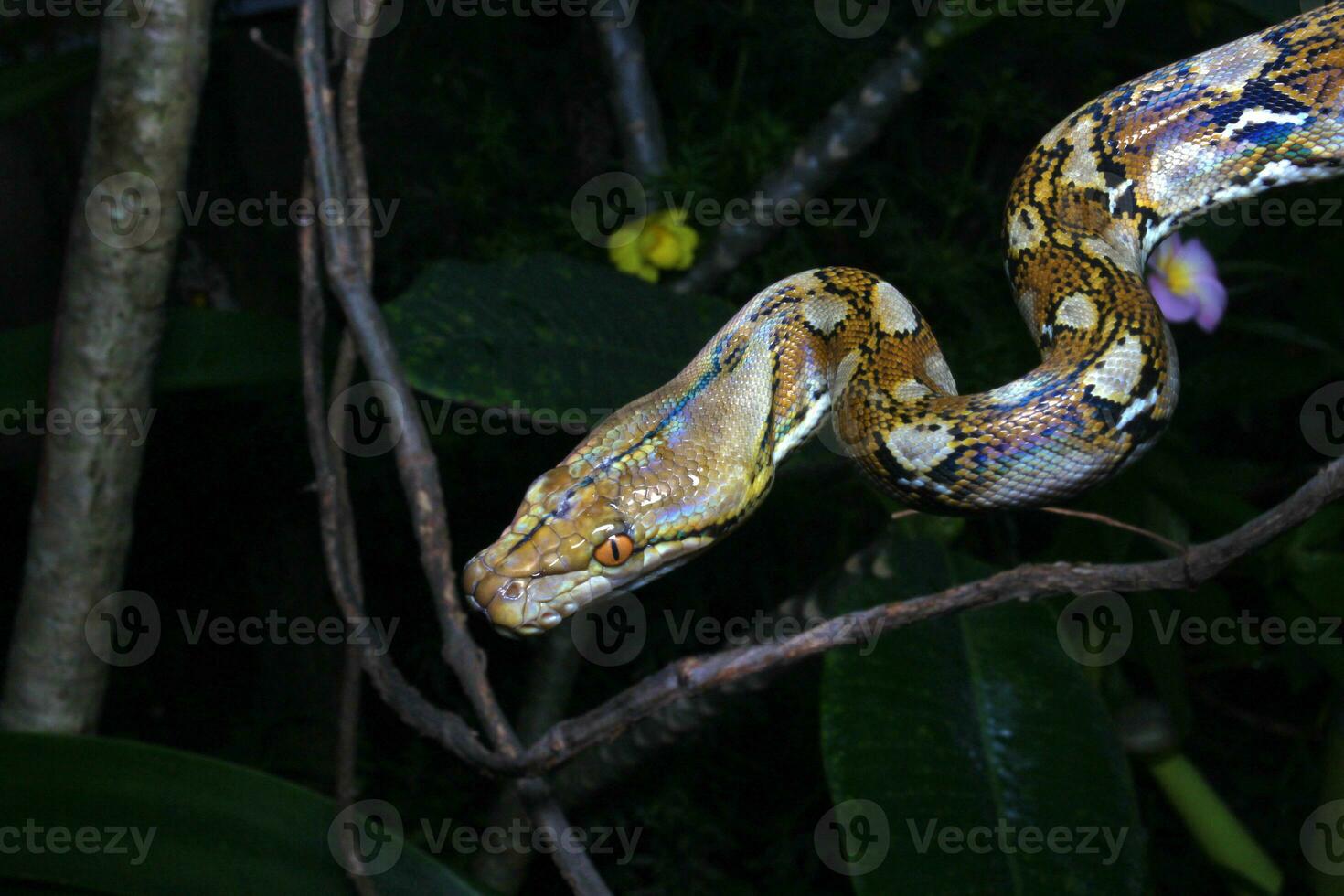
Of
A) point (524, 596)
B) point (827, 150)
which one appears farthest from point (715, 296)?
point (524, 596)

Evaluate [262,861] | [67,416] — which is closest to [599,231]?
[67,416]

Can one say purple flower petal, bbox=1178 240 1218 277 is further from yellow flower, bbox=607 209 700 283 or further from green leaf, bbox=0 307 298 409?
green leaf, bbox=0 307 298 409

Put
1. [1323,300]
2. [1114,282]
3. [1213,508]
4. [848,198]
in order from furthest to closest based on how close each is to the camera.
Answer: [848,198]
[1323,300]
[1213,508]
[1114,282]

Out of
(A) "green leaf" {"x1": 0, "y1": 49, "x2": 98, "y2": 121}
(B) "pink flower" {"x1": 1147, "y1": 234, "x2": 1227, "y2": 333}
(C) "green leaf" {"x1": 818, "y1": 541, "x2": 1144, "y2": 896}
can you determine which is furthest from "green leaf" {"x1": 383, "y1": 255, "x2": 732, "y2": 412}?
(A) "green leaf" {"x1": 0, "y1": 49, "x2": 98, "y2": 121}

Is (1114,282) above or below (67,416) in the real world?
below

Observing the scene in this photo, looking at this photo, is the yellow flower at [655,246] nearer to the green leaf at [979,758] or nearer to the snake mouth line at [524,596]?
the green leaf at [979,758]

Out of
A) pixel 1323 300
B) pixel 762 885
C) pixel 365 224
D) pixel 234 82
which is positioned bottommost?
pixel 762 885

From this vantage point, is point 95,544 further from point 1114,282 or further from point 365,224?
point 1114,282
